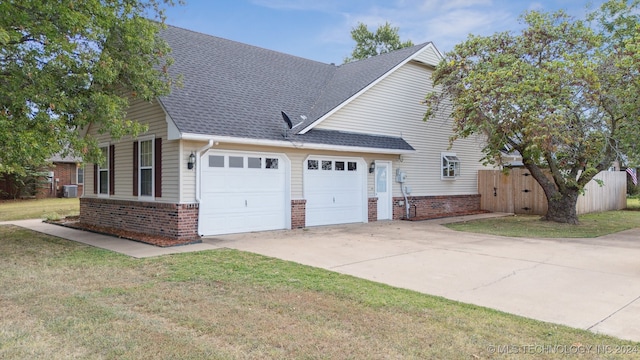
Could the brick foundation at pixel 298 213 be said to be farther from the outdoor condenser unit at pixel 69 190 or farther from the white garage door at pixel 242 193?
the outdoor condenser unit at pixel 69 190

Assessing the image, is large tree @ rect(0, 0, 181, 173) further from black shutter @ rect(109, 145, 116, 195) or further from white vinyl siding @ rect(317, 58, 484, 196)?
white vinyl siding @ rect(317, 58, 484, 196)

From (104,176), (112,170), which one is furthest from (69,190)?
(112,170)

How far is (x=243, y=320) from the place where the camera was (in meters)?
4.58

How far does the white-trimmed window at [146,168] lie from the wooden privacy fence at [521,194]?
46.0 feet

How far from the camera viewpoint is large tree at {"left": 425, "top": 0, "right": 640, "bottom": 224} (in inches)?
458

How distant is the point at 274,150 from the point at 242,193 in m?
1.53

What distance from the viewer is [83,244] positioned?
9883 mm

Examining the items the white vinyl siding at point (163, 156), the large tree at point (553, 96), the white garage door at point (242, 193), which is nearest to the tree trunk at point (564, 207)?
the large tree at point (553, 96)

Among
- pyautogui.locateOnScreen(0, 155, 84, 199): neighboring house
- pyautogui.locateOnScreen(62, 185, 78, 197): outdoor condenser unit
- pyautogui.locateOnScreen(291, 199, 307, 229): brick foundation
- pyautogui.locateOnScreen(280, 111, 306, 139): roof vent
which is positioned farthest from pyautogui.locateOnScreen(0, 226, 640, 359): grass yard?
pyautogui.locateOnScreen(62, 185, 78, 197): outdoor condenser unit

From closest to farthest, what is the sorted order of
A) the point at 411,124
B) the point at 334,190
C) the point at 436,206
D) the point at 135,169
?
the point at 135,169 < the point at 334,190 < the point at 411,124 < the point at 436,206

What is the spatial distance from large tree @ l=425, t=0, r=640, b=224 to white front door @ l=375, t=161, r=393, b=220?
2.53 m

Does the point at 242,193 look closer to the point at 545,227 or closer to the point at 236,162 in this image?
the point at 236,162

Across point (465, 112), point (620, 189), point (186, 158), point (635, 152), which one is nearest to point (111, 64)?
point (186, 158)

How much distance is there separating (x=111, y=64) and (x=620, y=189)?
23.0 metres
